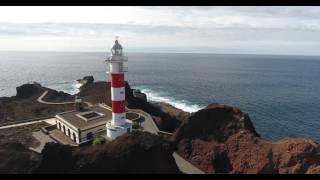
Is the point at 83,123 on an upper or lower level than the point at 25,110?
upper

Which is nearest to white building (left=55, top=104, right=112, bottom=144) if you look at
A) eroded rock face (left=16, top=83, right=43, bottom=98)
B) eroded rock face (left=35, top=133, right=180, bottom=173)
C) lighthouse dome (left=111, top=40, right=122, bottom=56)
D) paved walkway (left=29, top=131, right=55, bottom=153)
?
paved walkway (left=29, top=131, right=55, bottom=153)

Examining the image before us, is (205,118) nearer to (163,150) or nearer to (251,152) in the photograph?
(251,152)

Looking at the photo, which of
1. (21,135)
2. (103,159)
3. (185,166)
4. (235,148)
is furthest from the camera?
(21,135)

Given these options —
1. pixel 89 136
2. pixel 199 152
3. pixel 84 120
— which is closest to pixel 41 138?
pixel 84 120

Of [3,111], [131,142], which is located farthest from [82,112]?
[3,111]

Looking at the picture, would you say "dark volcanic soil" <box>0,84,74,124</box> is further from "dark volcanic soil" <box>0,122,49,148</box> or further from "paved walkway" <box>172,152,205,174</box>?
"paved walkway" <box>172,152,205,174</box>

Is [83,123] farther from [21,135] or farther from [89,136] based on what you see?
[21,135]

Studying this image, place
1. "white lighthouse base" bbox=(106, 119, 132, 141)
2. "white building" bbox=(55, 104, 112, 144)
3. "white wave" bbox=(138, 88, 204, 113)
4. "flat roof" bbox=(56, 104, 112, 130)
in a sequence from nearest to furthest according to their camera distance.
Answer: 1. "white lighthouse base" bbox=(106, 119, 132, 141)
2. "white building" bbox=(55, 104, 112, 144)
3. "flat roof" bbox=(56, 104, 112, 130)
4. "white wave" bbox=(138, 88, 204, 113)
